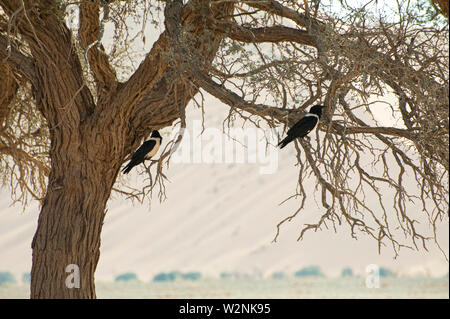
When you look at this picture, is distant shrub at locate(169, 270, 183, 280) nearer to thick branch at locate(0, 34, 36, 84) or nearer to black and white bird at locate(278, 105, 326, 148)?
thick branch at locate(0, 34, 36, 84)

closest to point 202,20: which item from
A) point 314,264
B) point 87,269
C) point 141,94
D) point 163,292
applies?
point 141,94

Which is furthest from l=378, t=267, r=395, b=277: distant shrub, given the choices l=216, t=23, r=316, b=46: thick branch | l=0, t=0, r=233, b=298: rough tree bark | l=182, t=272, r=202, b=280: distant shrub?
l=0, t=0, r=233, b=298: rough tree bark

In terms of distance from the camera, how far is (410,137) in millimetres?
4359

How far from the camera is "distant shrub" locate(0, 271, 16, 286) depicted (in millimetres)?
28156

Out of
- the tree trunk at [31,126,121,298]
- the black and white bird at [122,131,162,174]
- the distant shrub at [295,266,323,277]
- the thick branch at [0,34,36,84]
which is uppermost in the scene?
the distant shrub at [295,266,323,277]

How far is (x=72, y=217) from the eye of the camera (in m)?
5.08

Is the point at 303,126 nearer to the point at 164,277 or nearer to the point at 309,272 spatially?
the point at 164,277

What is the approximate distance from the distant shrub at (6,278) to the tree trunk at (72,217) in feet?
80.2

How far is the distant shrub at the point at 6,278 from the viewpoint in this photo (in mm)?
28156

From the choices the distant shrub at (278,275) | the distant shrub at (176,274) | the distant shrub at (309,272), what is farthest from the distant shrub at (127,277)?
the distant shrub at (309,272)

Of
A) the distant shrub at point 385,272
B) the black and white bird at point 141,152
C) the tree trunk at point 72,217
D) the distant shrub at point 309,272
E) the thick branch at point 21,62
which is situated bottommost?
the tree trunk at point 72,217

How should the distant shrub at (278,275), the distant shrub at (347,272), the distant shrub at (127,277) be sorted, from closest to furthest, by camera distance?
the distant shrub at (127,277), the distant shrub at (278,275), the distant shrub at (347,272)

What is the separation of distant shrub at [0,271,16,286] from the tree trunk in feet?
80.2

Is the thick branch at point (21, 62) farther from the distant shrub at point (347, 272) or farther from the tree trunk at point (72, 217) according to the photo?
the distant shrub at point (347, 272)
